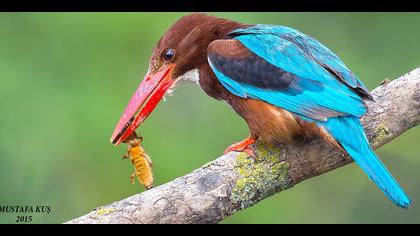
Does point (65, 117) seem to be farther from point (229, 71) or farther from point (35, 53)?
point (229, 71)

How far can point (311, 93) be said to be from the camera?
153 inches

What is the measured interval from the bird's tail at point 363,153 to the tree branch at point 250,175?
0.18 meters

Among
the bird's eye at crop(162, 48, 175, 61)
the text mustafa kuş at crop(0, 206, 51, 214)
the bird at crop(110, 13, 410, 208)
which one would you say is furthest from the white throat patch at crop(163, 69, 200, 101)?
the text mustafa kuş at crop(0, 206, 51, 214)

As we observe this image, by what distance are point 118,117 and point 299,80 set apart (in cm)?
135

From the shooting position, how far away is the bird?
376 cm

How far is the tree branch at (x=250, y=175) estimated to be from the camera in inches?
137

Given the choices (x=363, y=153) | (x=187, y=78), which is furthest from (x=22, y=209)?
(x=363, y=153)

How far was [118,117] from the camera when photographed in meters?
4.91

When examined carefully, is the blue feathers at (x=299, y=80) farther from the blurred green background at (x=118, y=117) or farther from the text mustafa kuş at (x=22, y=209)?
the text mustafa kuş at (x=22, y=209)

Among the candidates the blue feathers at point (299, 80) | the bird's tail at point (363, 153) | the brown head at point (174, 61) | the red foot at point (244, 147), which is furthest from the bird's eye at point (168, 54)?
the bird's tail at point (363, 153)

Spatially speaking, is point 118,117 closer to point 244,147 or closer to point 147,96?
point 147,96

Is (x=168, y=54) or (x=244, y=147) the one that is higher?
(x=168, y=54)

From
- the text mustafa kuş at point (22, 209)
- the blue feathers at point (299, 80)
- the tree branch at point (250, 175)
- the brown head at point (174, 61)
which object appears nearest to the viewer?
the tree branch at point (250, 175)

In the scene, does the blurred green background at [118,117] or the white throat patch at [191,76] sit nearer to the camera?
the white throat patch at [191,76]
